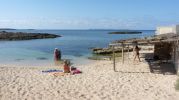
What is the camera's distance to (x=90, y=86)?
1396 centimetres

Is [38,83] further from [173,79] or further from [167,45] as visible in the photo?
[167,45]

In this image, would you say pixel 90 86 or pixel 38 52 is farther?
pixel 38 52

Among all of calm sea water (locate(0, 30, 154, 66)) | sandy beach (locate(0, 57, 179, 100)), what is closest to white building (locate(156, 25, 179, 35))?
sandy beach (locate(0, 57, 179, 100))

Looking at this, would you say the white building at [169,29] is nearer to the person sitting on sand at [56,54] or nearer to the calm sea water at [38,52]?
the calm sea water at [38,52]

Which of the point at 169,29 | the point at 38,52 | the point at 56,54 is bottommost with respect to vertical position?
the point at 38,52

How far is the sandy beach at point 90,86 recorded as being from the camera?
12078 millimetres

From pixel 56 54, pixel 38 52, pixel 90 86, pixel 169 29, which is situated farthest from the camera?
pixel 38 52

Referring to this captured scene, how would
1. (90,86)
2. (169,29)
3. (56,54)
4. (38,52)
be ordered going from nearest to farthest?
(90,86) < (169,29) < (56,54) < (38,52)

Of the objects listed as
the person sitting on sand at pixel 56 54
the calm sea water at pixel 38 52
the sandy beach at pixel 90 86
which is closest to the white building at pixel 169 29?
the sandy beach at pixel 90 86

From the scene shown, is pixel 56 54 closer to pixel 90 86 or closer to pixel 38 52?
pixel 90 86

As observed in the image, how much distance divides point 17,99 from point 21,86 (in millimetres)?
2277

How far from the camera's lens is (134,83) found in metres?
14.6

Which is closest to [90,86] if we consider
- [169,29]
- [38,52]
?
[169,29]

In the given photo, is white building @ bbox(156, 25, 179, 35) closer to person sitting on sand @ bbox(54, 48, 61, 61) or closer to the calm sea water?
the calm sea water
